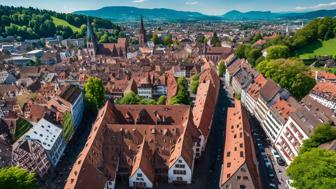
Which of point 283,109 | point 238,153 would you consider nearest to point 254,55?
point 283,109

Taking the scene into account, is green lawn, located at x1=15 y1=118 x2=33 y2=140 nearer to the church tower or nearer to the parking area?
the parking area

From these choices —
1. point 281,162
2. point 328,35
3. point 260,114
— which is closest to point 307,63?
point 328,35

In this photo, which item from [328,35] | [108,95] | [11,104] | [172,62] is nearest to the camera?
[11,104]

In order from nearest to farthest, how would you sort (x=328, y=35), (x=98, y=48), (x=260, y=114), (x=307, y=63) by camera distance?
(x=260, y=114)
(x=307, y=63)
(x=328, y=35)
(x=98, y=48)

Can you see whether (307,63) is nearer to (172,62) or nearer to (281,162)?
(172,62)

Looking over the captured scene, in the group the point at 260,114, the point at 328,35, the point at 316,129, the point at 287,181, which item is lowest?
the point at 287,181

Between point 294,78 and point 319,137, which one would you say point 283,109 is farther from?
point 294,78

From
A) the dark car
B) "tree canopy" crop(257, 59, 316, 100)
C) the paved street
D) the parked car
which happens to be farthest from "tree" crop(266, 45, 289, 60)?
the paved street
